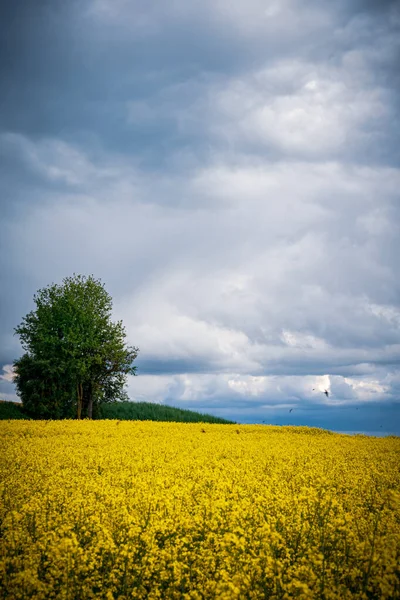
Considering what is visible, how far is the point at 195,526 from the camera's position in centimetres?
816

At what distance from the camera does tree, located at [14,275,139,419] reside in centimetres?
4066

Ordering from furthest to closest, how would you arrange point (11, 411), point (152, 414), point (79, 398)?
point (152, 414)
point (79, 398)
point (11, 411)

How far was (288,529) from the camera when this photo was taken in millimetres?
8109

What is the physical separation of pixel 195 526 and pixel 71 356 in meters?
35.1

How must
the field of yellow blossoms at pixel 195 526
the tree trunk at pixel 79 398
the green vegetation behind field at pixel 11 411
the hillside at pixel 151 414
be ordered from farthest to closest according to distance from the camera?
the hillside at pixel 151 414 → the tree trunk at pixel 79 398 → the green vegetation behind field at pixel 11 411 → the field of yellow blossoms at pixel 195 526

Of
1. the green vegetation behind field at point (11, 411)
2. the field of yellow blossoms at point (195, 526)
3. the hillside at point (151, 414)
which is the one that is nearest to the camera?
the field of yellow blossoms at point (195, 526)

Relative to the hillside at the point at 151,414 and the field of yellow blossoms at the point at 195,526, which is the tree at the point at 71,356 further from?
the field of yellow blossoms at the point at 195,526

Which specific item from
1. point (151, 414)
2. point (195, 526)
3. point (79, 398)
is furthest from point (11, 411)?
point (195, 526)

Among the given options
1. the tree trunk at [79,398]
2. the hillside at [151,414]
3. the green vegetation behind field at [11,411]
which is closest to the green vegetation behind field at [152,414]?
the hillside at [151,414]

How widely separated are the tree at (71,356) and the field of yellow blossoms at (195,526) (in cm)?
2602

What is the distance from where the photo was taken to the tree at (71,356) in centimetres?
4066

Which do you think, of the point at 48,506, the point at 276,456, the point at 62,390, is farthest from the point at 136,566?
the point at 62,390

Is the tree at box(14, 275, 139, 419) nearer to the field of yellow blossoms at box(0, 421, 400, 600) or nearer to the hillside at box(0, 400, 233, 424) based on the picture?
the hillside at box(0, 400, 233, 424)

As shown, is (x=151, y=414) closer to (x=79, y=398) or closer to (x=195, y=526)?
(x=79, y=398)
